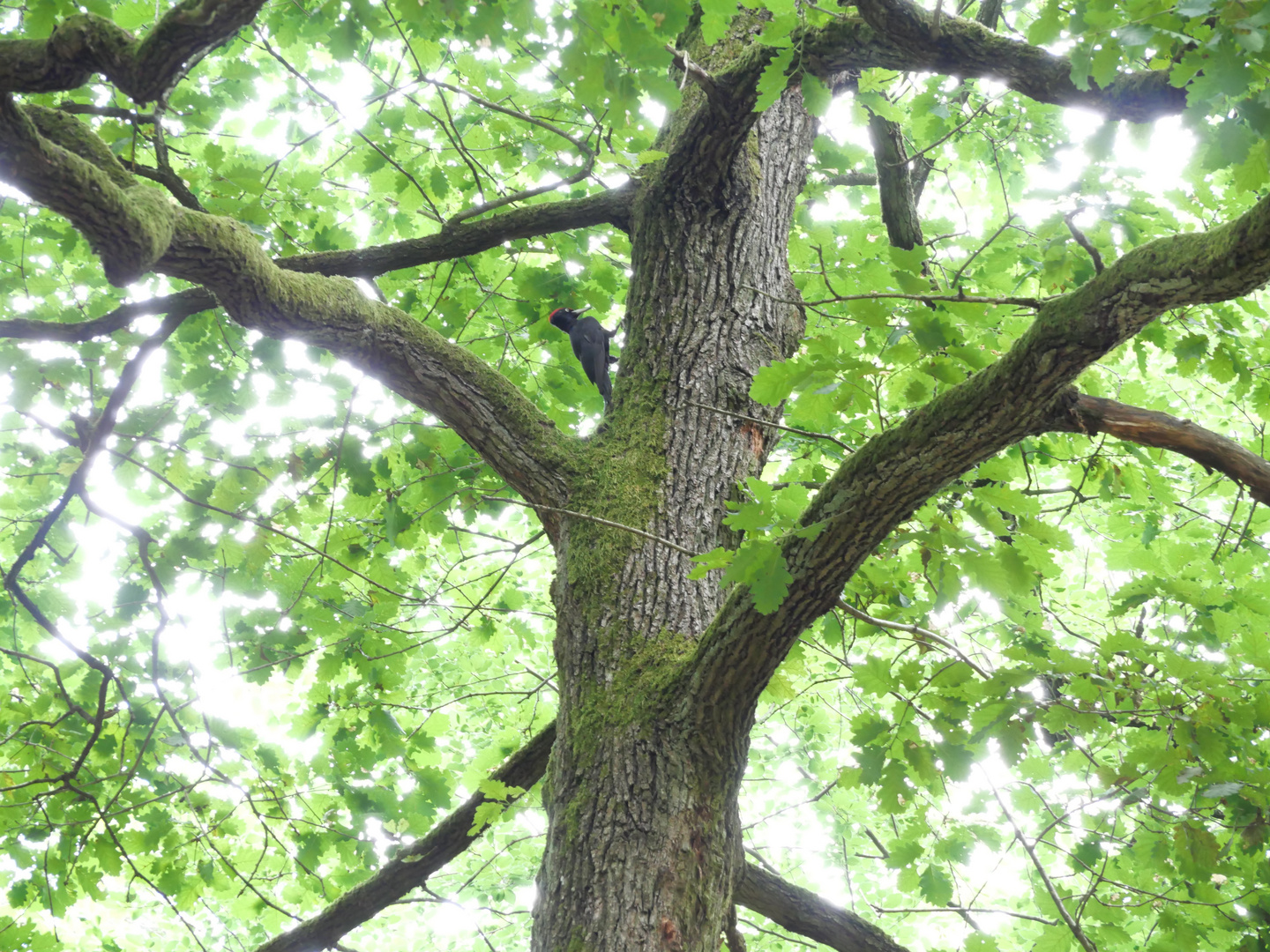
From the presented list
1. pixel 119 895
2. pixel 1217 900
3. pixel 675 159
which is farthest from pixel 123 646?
pixel 119 895

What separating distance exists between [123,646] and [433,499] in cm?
→ 165

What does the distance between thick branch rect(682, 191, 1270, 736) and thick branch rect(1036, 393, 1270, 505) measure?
2.1 inches

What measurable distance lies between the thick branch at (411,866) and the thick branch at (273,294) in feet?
2.99

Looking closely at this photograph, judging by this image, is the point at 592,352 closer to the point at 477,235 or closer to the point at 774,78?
the point at 477,235

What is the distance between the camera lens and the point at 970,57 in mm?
2242

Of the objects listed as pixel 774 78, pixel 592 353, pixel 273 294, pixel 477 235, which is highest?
pixel 592 353

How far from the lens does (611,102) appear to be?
168 centimetres

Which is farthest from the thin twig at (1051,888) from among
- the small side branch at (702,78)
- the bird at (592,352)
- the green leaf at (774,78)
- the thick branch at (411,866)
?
the bird at (592,352)

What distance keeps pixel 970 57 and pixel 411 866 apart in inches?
119

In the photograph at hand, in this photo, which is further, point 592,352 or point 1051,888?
point 592,352

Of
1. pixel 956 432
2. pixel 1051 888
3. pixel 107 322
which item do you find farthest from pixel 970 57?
pixel 107 322

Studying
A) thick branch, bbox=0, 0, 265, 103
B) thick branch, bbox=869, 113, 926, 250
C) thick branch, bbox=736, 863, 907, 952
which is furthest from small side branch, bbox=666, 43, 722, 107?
thick branch, bbox=736, 863, 907, 952

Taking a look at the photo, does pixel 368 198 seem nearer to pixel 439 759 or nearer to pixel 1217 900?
pixel 439 759

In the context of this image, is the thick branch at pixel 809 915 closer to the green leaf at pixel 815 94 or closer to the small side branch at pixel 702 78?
the green leaf at pixel 815 94
